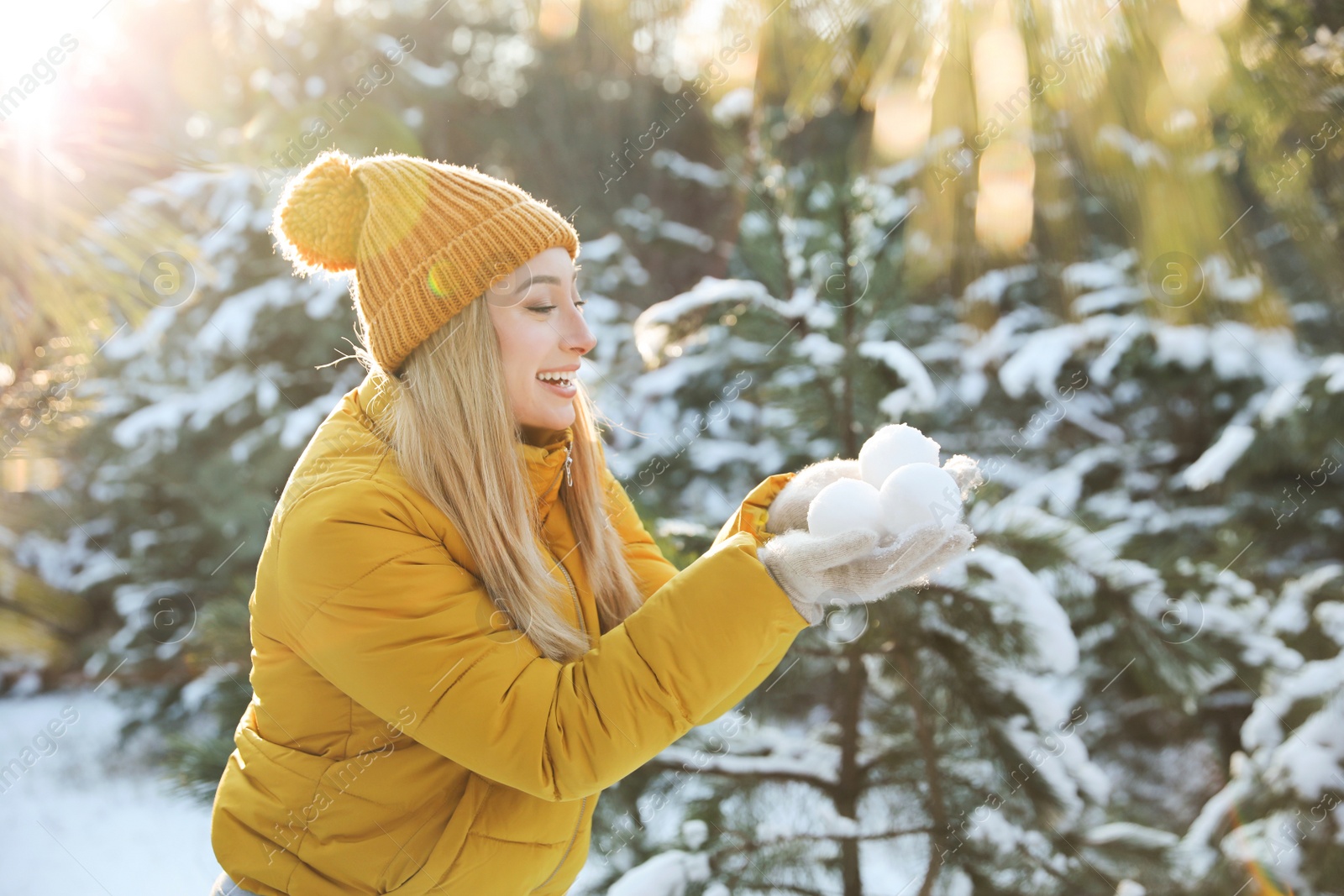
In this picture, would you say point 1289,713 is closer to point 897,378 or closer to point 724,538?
point 897,378

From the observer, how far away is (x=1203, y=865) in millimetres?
2379

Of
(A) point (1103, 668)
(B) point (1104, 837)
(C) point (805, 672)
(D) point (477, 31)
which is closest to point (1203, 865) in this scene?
(B) point (1104, 837)

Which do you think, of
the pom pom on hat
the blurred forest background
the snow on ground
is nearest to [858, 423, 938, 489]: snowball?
the blurred forest background

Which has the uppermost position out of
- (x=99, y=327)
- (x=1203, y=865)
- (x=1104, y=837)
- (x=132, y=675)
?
(x=99, y=327)

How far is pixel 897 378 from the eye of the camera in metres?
2.23

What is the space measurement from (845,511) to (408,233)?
34.8 inches

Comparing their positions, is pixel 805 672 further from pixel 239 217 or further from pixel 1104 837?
pixel 239 217

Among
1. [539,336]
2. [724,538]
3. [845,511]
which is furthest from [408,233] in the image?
[845,511]

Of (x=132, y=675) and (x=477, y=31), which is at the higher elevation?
(x=477, y=31)

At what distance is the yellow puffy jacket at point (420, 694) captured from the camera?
126 cm

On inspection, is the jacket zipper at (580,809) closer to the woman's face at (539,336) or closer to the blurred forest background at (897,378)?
the woman's face at (539,336)

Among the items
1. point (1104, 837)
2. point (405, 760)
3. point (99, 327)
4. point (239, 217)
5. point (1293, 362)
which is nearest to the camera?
point (405, 760)

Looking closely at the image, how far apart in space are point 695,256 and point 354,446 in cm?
365

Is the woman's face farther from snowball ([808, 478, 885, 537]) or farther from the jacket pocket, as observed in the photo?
the jacket pocket
